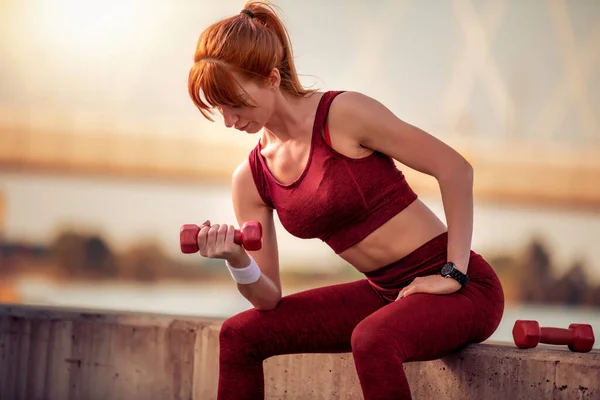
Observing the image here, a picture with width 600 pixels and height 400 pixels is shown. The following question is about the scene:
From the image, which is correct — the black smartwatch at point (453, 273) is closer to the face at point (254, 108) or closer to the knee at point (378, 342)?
the knee at point (378, 342)

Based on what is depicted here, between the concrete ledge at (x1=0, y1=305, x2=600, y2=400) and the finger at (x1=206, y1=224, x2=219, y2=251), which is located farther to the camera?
the concrete ledge at (x1=0, y1=305, x2=600, y2=400)

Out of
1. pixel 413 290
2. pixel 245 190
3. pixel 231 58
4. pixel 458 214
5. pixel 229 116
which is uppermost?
pixel 231 58

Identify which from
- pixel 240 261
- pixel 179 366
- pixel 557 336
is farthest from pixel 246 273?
pixel 179 366

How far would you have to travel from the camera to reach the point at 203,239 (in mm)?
1859

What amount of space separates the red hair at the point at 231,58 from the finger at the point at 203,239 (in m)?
0.28

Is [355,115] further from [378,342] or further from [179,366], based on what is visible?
[179,366]

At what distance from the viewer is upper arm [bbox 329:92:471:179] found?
1975 millimetres

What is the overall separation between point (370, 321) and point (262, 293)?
0.32 meters

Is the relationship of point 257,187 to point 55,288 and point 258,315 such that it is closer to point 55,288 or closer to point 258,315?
point 258,315

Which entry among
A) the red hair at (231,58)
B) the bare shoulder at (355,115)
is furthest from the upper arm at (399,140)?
the red hair at (231,58)

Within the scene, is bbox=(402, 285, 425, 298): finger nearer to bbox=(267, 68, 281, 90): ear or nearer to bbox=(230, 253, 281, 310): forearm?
bbox=(230, 253, 281, 310): forearm

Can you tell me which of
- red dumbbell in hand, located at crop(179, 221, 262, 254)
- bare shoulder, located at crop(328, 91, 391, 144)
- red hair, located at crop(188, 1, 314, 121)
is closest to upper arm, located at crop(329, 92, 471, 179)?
bare shoulder, located at crop(328, 91, 391, 144)

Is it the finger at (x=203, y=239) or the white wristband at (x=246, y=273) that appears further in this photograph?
the white wristband at (x=246, y=273)

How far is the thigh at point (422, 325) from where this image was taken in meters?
1.82
